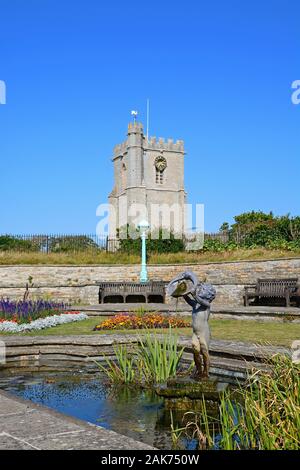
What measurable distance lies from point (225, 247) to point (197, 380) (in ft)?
66.0

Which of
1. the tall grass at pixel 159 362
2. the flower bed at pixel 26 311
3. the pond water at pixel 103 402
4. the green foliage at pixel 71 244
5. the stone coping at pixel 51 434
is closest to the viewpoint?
the stone coping at pixel 51 434

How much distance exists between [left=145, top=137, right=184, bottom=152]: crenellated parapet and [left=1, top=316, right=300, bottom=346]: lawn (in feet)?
125

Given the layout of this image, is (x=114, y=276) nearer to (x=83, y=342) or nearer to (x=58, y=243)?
(x=58, y=243)

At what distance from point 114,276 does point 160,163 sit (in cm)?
2885

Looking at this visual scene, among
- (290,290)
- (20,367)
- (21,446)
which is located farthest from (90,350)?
(290,290)

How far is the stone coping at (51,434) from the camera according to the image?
3695 mm

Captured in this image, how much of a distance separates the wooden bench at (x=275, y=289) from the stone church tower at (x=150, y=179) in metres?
30.9

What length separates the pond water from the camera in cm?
509

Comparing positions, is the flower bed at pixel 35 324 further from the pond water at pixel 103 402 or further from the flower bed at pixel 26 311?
the pond water at pixel 103 402

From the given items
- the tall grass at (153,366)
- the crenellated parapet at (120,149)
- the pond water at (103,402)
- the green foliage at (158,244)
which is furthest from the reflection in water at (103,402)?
the crenellated parapet at (120,149)

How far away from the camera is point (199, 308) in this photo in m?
5.97

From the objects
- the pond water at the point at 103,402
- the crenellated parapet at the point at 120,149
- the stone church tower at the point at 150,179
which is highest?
the crenellated parapet at the point at 120,149
